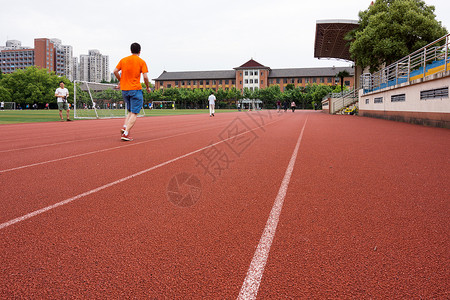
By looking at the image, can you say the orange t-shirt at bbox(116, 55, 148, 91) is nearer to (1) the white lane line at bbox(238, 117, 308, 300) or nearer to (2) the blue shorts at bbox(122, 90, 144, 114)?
(2) the blue shorts at bbox(122, 90, 144, 114)

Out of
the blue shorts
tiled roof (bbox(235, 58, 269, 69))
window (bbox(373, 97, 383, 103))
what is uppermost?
tiled roof (bbox(235, 58, 269, 69))

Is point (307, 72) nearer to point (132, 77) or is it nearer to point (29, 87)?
point (29, 87)

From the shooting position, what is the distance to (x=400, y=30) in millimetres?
25047

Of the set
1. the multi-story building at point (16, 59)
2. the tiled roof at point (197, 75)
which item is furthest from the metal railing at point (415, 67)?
the multi-story building at point (16, 59)

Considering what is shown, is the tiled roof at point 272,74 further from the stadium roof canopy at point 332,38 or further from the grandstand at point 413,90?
the grandstand at point 413,90

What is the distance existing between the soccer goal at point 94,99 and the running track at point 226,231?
17987 mm

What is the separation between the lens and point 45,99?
79.4m

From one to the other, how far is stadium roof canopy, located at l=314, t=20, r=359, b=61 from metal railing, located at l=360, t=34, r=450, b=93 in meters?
10.7

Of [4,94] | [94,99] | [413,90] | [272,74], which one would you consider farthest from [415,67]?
[272,74]

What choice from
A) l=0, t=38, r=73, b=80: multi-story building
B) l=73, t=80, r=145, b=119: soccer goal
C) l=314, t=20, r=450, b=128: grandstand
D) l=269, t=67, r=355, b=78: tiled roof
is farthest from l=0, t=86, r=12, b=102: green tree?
l=0, t=38, r=73, b=80: multi-story building

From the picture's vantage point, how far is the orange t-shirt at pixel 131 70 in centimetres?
789

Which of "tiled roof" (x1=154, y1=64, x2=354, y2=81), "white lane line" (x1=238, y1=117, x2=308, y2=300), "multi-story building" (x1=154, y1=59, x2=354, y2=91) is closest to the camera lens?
"white lane line" (x1=238, y1=117, x2=308, y2=300)

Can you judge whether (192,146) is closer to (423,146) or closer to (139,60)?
(139,60)

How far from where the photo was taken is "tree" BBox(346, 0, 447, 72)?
82.1 feet
